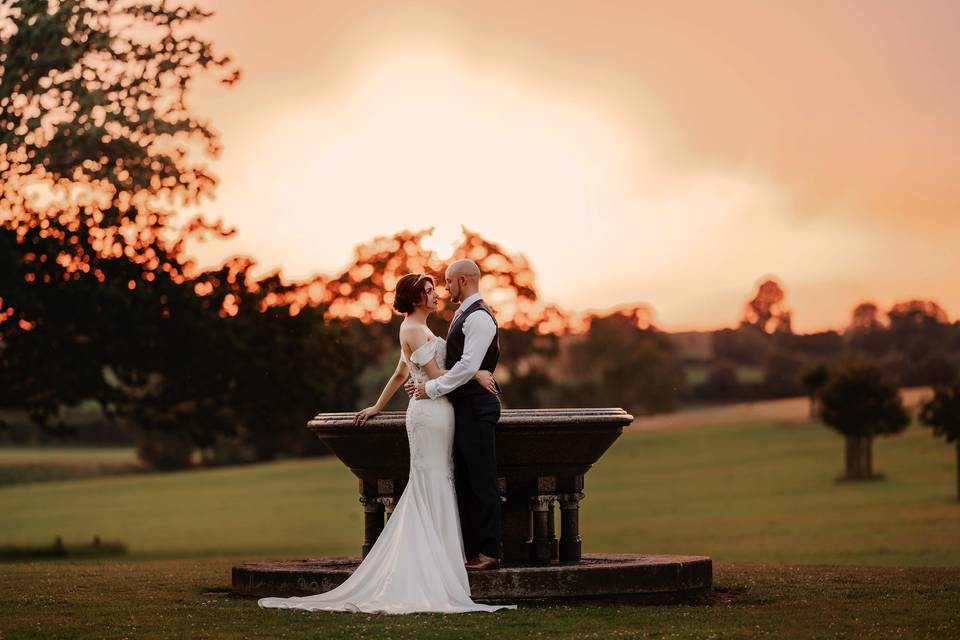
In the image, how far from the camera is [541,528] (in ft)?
47.2

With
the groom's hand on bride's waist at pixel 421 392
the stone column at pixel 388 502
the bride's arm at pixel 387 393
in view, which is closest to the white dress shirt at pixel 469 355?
the groom's hand on bride's waist at pixel 421 392

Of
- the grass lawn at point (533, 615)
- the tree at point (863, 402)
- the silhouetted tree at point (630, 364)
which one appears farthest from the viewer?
the silhouetted tree at point (630, 364)

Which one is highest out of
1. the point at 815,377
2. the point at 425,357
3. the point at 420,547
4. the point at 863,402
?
the point at 815,377

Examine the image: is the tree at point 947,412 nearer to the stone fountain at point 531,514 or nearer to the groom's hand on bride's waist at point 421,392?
the stone fountain at point 531,514

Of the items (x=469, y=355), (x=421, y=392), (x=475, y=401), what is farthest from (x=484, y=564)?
(x=469, y=355)

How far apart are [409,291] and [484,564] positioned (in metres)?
2.55

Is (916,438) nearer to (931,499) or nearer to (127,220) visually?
(931,499)

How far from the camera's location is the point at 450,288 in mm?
13688

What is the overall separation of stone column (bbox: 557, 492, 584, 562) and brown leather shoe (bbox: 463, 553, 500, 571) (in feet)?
3.44

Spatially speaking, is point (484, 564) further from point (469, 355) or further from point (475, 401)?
point (469, 355)

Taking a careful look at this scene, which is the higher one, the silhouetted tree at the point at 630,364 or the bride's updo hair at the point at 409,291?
the silhouetted tree at the point at 630,364

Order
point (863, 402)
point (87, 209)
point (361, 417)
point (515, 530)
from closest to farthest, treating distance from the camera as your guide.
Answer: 1. point (361, 417)
2. point (515, 530)
3. point (87, 209)
4. point (863, 402)

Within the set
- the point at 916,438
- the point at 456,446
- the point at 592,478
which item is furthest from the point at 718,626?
the point at 916,438

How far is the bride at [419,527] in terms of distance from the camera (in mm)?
12969
